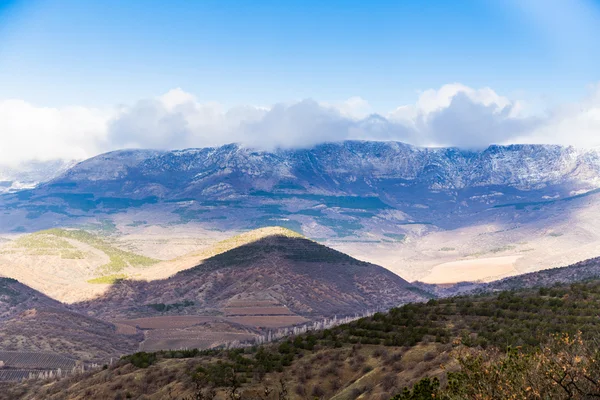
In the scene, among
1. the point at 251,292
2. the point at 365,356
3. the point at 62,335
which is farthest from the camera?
the point at 251,292

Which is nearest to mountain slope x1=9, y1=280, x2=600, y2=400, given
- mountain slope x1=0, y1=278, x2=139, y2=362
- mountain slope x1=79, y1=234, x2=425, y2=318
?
mountain slope x1=0, y1=278, x2=139, y2=362

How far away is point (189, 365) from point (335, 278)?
139 metres

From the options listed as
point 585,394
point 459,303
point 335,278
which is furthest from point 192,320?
point 585,394

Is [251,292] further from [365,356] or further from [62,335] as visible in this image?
[365,356]

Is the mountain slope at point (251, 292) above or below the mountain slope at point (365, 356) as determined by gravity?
above

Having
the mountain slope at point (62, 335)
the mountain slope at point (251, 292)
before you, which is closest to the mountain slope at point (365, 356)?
the mountain slope at point (62, 335)

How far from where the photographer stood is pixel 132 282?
19788 cm

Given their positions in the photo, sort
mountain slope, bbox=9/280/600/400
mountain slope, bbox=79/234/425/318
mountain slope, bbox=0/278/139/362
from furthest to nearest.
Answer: mountain slope, bbox=79/234/425/318 < mountain slope, bbox=0/278/139/362 < mountain slope, bbox=9/280/600/400

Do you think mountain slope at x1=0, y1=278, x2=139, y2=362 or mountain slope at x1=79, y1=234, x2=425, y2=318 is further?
mountain slope at x1=79, y1=234, x2=425, y2=318

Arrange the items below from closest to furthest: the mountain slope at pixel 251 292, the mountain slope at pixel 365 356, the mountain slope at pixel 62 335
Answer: the mountain slope at pixel 365 356 → the mountain slope at pixel 62 335 → the mountain slope at pixel 251 292

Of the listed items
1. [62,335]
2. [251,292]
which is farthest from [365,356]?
[251,292]

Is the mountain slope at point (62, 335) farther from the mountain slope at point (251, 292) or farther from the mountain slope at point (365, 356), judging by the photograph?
the mountain slope at point (365, 356)

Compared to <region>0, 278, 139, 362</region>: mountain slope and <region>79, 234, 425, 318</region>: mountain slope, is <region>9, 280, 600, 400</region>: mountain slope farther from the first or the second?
<region>79, 234, 425, 318</region>: mountain slope

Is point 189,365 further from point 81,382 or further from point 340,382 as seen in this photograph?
point 340,382
